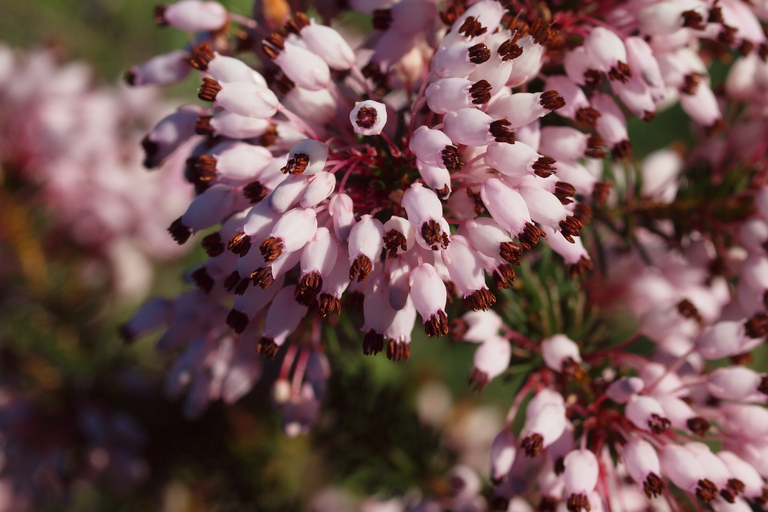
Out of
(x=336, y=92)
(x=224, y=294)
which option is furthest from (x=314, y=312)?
(x=336, y=92)

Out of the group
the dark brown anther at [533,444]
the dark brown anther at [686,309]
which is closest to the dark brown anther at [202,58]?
Answer: the dark brown anther at [533,444]

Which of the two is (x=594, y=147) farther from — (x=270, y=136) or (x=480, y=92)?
(x=270, y=136)

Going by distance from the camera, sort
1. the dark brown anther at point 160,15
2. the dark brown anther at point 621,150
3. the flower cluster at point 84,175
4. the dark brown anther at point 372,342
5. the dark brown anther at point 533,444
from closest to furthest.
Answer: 1. the dark brown anther at point 372,342
2. the dark brown anther at point 533,444
3. the dark brown anther at point 621,150
4. the dark brown anther at point 160,15
5. the flower cluster at point 84,175

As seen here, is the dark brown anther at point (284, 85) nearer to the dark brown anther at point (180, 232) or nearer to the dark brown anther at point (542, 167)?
the dark brown anther at point (180, 232)

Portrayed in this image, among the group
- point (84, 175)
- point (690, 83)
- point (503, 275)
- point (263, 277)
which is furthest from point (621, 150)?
point (84, 175)

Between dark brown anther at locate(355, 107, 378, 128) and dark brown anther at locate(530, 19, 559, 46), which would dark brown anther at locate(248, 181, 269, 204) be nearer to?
dark brown anther at locate(355, 107, 378, 128)

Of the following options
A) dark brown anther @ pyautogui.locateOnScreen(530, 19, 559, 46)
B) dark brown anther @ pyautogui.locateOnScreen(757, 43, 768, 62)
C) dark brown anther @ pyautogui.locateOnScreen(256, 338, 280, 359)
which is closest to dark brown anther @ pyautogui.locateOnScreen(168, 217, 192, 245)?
dark brown anther @ pyautogui.locateOnScreen(256, 338, 280, 359)
